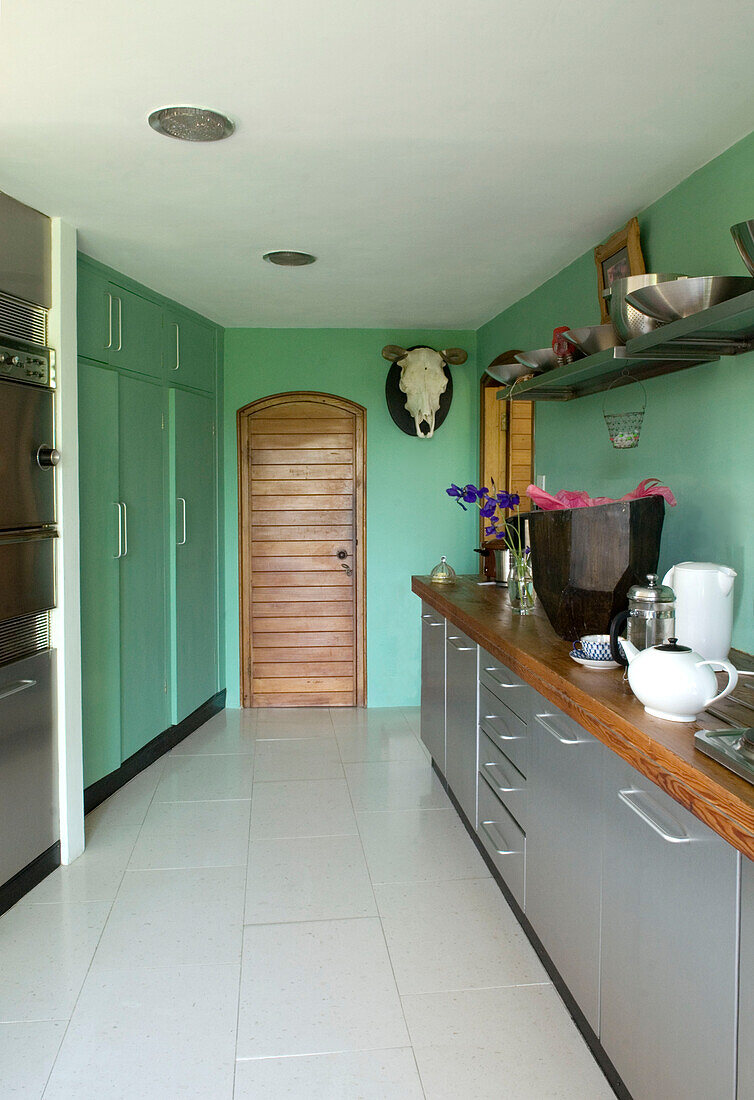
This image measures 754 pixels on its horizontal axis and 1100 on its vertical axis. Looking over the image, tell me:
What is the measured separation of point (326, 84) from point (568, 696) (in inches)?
65.1

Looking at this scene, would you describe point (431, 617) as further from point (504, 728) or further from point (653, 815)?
point (653, 815)

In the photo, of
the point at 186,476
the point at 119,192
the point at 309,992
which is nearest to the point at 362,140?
the point at 119,192

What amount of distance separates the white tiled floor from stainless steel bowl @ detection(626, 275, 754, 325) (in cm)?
194

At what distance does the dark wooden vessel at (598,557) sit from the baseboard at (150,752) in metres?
2.41

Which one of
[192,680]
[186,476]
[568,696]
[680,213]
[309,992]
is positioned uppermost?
[680,213]

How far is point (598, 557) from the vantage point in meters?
2.44

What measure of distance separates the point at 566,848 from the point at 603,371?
1695 millimetres

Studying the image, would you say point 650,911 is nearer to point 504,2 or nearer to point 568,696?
point 568,696

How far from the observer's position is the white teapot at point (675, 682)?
1.71 meters

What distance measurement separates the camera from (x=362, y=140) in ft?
8.23

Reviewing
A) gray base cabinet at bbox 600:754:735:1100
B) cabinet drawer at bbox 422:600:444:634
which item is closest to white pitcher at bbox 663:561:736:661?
gray base cabinet at bbox 600:754:735:1100

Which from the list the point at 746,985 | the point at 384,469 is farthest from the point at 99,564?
the point at 746,985

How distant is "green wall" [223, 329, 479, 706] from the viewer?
5.62 metres

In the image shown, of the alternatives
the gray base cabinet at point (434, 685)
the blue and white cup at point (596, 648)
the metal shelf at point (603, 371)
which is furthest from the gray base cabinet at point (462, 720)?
the metal shelf at point (603, 371)
